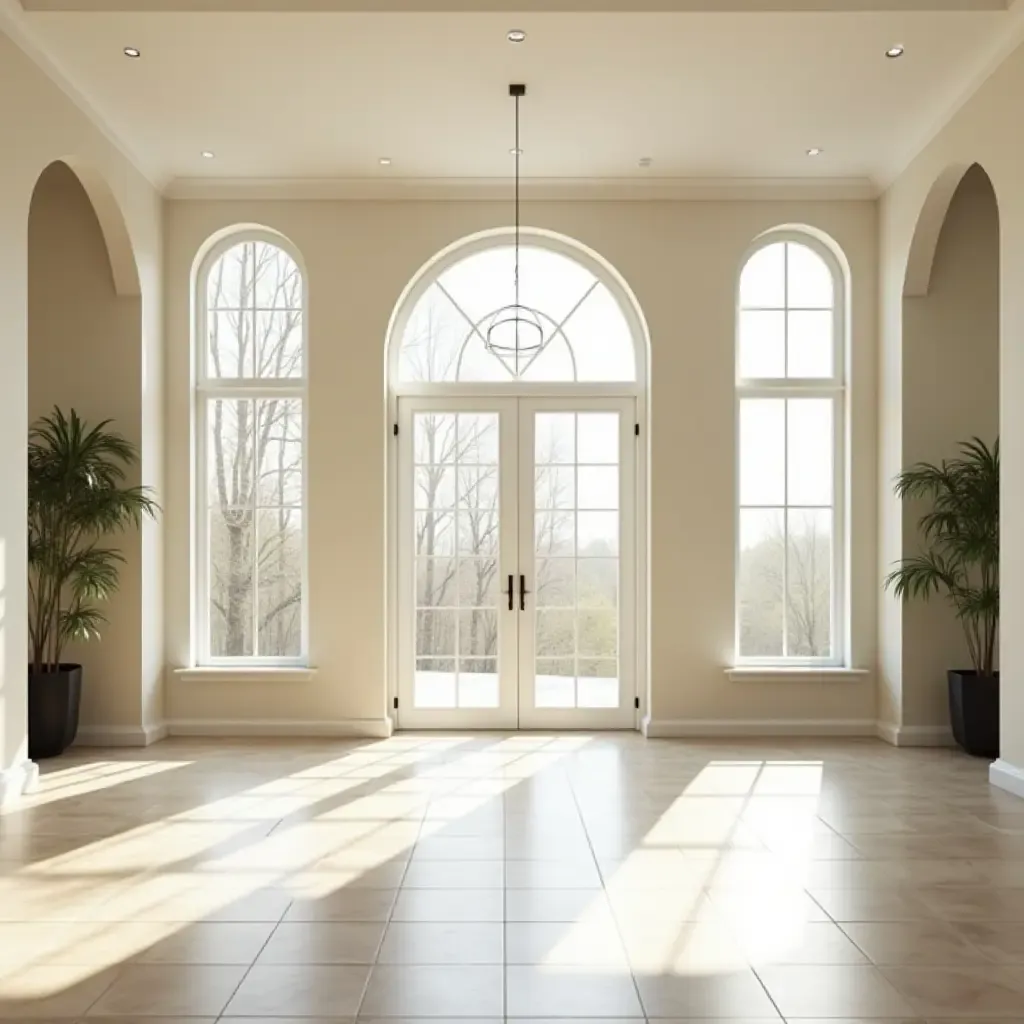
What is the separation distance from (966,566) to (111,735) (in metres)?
5.50

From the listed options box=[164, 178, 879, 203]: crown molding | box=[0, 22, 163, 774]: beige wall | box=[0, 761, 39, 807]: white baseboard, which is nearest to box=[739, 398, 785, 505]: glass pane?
box=[164, 178, 879, 203]: crown molding

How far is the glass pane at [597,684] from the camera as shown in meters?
7.67

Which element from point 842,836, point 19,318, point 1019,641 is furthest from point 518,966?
point 19,318

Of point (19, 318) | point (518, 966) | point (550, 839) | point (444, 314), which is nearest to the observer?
point (518, 966)

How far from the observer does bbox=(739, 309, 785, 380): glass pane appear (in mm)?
7656

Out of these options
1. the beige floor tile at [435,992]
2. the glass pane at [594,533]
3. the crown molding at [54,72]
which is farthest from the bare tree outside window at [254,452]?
the beige floor tile at [435,992]

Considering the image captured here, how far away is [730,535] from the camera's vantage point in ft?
24.4

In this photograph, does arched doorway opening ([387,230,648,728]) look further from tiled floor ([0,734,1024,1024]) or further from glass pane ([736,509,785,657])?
tiled floor ([0,734,1024,1024])

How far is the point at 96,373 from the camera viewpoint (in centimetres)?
703

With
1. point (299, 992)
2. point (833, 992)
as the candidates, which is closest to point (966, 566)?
point (833, 992)

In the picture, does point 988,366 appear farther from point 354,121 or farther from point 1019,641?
point 354,121

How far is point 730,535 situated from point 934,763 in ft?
6.33

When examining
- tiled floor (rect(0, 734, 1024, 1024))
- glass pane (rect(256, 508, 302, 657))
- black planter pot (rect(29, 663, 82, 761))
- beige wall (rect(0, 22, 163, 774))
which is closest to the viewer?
tiled floor (rect(0, 734, 1024, 1024))

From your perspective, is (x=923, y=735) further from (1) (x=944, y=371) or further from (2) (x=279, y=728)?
(2) (x=279, y=728)
